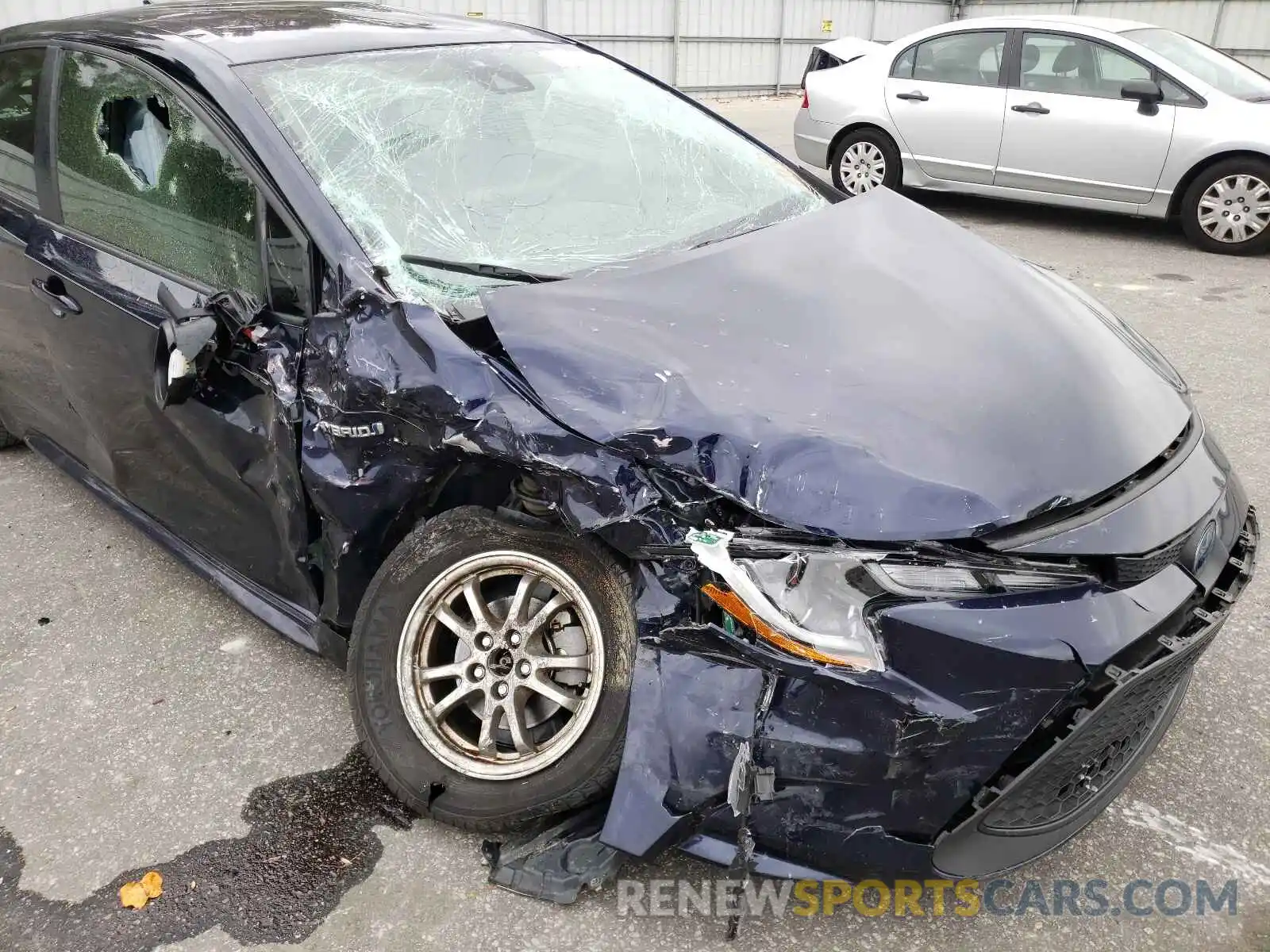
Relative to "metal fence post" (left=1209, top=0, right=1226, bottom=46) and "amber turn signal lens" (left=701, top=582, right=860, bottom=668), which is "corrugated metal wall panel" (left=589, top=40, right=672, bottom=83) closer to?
"metal fence post" (left=1209, top=0, right=1226, bottom=46)

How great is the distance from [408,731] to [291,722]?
59cm

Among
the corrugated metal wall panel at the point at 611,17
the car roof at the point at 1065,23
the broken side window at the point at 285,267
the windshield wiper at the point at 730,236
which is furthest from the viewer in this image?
the corrugated metal wall panel at the point at 611,17

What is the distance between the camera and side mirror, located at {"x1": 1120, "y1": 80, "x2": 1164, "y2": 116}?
650 cm

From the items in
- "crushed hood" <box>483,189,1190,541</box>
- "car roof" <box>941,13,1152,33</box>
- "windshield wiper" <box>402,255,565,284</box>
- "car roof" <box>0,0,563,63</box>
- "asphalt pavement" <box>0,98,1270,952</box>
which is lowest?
"asphalt pavement" <box>0,98,1270,952</box>

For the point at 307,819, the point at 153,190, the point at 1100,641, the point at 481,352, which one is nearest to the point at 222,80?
the point at 153,190

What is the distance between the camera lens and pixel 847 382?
1906 mm

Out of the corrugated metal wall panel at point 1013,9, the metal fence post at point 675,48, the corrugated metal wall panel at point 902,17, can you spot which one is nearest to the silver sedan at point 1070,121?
the metal fence post at point 675,48

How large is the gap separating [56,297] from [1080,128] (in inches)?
256

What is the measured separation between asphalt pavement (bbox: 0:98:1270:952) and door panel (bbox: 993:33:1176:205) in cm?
476

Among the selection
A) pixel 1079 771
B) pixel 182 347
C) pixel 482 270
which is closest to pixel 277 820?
pixel 182 347

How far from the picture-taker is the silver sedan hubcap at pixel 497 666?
204cm

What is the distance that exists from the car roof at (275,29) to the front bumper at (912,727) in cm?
185

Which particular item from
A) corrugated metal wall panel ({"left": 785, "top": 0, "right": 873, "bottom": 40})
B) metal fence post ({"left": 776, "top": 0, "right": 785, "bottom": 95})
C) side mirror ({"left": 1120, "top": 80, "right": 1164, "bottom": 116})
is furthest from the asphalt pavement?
corrugated metal wall panel ({"left": 785, "top": 0, "right": 873, "bottom": 40})

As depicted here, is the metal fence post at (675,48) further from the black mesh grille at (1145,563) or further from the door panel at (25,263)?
the black mesh grille at (1145,563)
